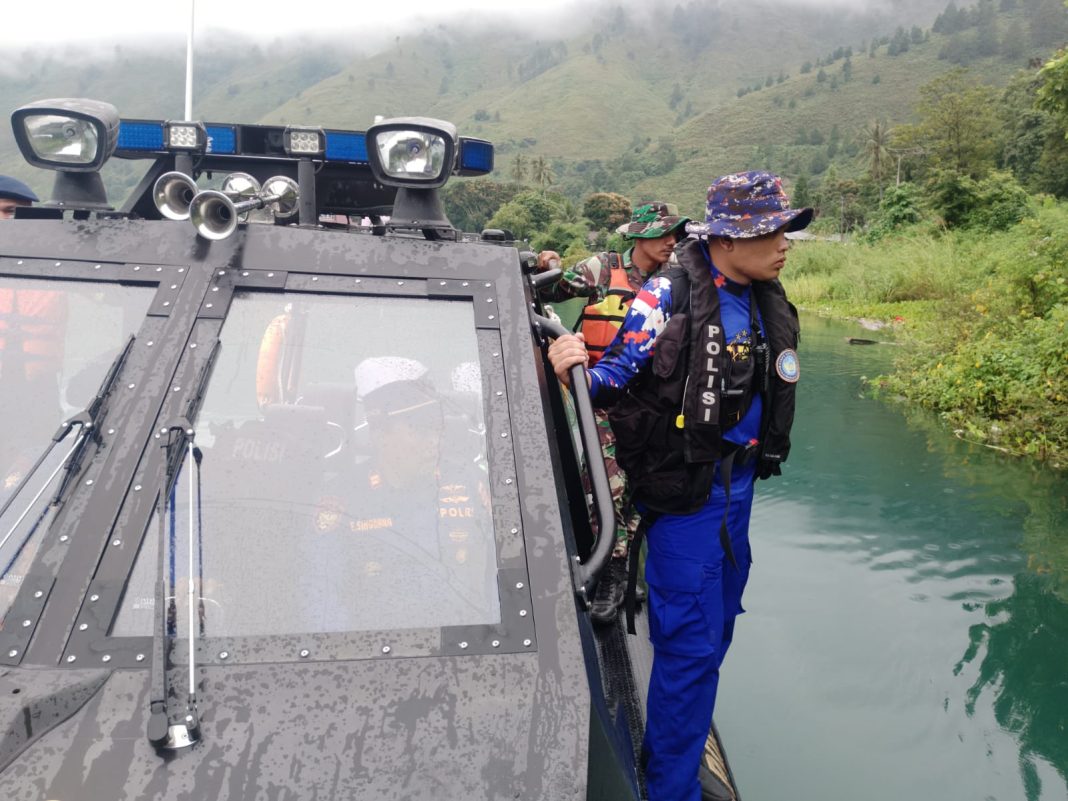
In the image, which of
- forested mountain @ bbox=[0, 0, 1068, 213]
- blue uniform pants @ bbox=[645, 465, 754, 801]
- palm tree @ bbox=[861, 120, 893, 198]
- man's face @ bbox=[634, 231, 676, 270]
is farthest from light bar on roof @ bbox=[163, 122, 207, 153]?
palm tree @ bbox=[861, 120, 893, 198]

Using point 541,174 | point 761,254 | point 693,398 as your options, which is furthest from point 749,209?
point 541,174

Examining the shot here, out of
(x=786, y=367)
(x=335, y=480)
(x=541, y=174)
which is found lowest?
(x=541, y=174)

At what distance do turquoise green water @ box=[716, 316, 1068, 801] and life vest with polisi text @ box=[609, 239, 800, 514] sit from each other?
1786 millimetres

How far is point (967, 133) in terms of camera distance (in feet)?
171

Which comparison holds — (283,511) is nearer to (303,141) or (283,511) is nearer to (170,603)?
(170,603)

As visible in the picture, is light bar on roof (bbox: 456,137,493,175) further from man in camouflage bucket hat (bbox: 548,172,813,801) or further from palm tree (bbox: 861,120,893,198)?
palm tree (bbox: 861,120,893,198)

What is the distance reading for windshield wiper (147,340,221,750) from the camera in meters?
1.49

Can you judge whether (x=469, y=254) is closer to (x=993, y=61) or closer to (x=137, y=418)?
(x=137, y=418)

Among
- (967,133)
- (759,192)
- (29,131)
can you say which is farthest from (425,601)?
(967,133)

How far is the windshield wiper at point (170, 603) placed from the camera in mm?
1491

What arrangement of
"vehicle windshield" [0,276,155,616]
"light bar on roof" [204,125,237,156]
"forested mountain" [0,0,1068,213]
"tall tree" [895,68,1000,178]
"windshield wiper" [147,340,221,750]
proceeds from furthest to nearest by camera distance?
1. "forested mountain" [0,0,1068,213]
2. "tall tree" [895,68,1000,178]
3. "light bar on roof" [204,125,237,156]
4. "vehicle windshield" [0,276,155,616]
5. "windshield wiper" [147,340,221,750]

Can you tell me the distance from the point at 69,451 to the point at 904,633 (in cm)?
452

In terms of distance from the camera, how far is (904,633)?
5191 mm

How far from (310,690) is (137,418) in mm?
655
